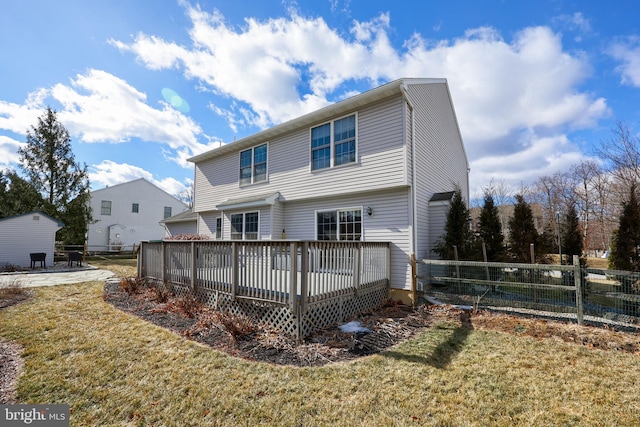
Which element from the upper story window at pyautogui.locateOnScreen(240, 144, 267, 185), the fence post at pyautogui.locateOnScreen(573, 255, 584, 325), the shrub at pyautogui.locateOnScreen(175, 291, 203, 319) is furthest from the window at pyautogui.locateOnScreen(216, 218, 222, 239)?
the fence post at pyautogui.locateOnScreen(573, 255, 584, 325)

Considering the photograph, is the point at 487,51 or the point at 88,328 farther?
the point at 487,51

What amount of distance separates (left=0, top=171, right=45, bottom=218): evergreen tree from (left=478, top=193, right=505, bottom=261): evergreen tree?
27.3m

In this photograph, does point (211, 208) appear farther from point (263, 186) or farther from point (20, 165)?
point (20, 165)

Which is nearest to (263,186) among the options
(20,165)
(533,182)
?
(20,165)

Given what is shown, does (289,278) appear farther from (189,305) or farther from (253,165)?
(253,165)

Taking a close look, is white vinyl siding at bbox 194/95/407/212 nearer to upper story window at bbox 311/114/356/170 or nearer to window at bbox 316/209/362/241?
upper story window at bbox 311/114/356/170

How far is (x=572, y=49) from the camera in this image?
29.5 ft

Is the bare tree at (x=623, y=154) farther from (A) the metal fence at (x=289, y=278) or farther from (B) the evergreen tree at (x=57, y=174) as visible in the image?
(B) the evergreen tree at (x=57, y=174)

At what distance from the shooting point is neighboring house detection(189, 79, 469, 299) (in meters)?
7.40

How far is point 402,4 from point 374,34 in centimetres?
119

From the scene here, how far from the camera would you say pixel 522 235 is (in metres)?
8.23

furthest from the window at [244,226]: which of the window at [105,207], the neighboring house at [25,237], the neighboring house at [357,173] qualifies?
the window at [105,207]

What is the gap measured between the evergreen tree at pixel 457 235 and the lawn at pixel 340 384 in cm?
339

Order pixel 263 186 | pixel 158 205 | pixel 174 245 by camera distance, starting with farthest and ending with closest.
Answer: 1. pixel 158 205
2. pixel 263 186
3. pixel 174 245
